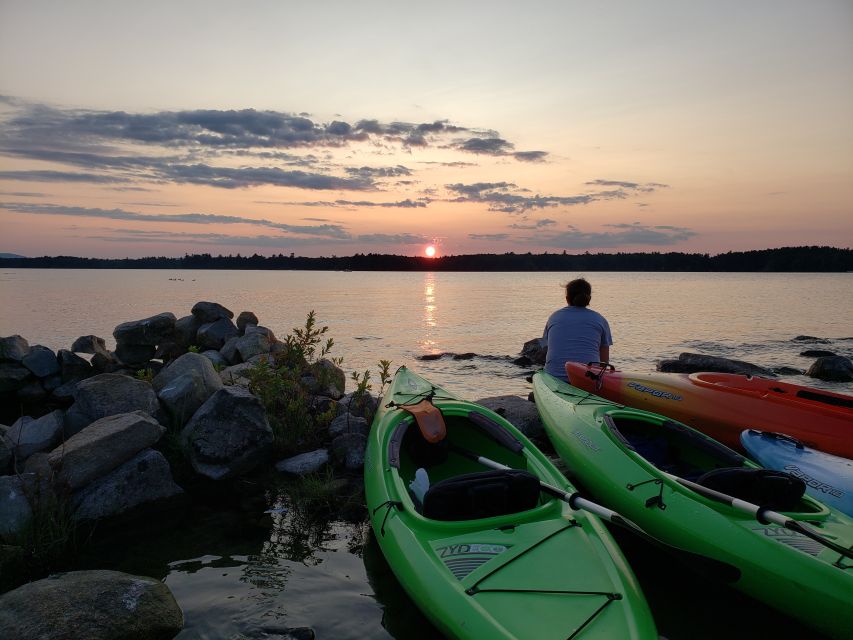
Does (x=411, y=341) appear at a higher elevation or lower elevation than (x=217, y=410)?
lower

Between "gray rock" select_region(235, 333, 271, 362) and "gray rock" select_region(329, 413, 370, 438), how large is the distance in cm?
688

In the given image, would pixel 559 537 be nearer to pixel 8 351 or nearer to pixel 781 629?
pixel 781 629

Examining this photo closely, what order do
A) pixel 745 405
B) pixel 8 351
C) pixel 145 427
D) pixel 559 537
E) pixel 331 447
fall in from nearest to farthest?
pixel 559 537 → pixel 145 427 → pixel 331 447 → pixel 745 405 → pixel 8 351

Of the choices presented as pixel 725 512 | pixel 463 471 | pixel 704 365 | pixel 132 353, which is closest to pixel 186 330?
pixel 132 353

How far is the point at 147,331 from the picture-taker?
1581 centimetres

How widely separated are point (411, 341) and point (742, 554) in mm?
21040

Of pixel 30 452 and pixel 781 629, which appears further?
pixel 30 452

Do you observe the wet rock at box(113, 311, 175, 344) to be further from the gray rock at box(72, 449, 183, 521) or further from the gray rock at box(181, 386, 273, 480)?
the gray rock at box(72, 449, 183, 521)

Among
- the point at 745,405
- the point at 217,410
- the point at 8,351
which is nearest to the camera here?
the point at 217,410

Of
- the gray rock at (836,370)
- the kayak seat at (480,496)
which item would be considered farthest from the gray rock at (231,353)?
the gray rock at (836,370)

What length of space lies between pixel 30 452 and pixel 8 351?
7.34 meters

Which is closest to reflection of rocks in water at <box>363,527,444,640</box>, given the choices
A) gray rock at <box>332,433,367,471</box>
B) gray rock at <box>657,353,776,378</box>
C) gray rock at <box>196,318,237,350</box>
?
gray rock at <box>332,433,367,471</box>

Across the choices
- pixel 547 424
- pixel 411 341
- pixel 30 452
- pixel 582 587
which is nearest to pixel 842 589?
pixel 582 587

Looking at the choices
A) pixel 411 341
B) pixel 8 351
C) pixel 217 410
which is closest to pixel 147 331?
pixel 8 351
